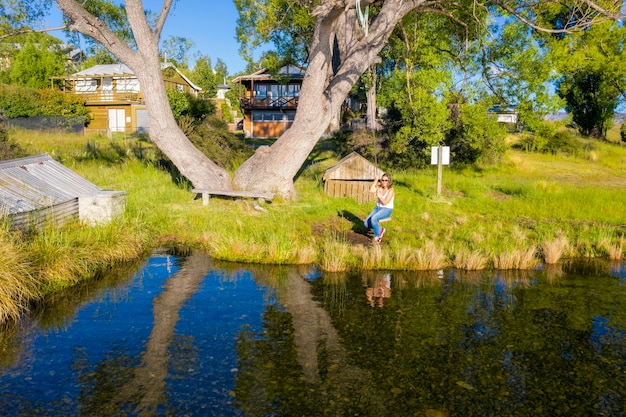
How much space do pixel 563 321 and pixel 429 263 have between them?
304 centimetres

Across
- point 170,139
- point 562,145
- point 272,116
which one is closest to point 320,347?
point 170,139

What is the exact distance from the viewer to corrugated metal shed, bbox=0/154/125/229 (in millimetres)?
9836

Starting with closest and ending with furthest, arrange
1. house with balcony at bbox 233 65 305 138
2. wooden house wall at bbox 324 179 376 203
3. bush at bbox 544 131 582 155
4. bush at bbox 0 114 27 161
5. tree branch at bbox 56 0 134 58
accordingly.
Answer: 1. tree branch at bbox 56 0 134 58
2. wooden house wall at bbox 324 179 376 203
3. bush at bbox 0 114 27 161
4. bush at bbox 544 131 582 155
5. house with balcony at bbox 233 65 305 138

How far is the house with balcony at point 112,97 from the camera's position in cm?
4772

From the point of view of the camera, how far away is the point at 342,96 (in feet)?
49.9

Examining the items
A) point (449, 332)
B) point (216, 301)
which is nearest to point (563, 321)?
point (449, 332)

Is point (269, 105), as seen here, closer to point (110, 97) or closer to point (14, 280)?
point (110, 97)

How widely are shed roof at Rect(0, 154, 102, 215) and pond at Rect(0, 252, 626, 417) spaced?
2.26m

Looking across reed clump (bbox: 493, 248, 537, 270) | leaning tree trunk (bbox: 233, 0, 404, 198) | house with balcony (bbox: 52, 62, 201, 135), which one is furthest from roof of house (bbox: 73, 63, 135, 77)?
reed clump (bbox: 493, 248, 537, 270)

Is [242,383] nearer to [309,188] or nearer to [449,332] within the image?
[449,332]

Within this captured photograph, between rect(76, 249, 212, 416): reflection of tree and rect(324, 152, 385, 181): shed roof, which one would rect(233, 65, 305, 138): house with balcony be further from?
rect(76, 249, 212, 416): reflection of tree

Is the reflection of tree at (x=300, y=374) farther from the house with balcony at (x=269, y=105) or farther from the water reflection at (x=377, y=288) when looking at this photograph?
the house with balcony at (x=269, y=105)

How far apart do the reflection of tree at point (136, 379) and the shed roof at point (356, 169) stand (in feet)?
27.7

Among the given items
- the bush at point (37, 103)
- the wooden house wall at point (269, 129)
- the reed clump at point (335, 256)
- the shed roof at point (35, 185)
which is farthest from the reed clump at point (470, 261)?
the bush at point (37, 103)
